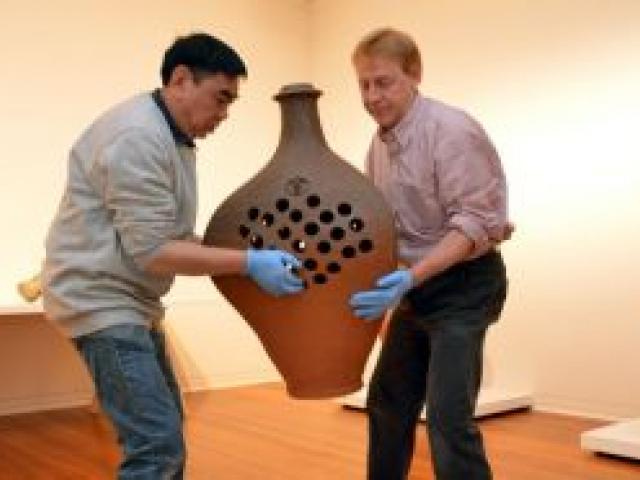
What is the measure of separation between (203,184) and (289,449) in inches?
84.5

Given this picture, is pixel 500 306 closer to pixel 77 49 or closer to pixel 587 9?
pixel 587 9

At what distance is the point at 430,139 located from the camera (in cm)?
169

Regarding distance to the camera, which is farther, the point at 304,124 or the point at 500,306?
the point at 500,306

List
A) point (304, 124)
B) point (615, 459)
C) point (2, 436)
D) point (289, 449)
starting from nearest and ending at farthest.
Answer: point (304, 124) → point (615, 459) → point (289, 449) → point (2, 436)

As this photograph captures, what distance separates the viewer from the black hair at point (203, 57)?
151 centimetres

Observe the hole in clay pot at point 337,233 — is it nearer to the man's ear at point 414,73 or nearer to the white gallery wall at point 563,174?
the man's ear at point 414,73

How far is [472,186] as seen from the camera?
5.35 ft

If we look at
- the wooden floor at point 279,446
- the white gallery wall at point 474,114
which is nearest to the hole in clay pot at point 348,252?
the wooden floor at point 279,446

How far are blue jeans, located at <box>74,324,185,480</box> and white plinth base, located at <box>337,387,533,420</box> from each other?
79.9 inches

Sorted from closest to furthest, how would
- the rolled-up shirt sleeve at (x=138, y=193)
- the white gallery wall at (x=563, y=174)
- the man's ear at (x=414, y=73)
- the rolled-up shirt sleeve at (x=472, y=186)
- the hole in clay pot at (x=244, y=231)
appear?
the rolled-up shirt sleeve at (x=138, y=193) → the hole in clay pot at (x=244, y=231) → the rolled-up shirt sleeve at (x=472, y=186) → the man's ear at (x=414, y=73) → the white gallery wall at (x=563, y=174)

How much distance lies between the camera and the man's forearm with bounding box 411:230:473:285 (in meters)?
1.58

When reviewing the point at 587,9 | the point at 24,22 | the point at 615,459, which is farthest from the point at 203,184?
the point at 615,459

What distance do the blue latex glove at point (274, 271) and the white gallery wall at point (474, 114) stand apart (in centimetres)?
232

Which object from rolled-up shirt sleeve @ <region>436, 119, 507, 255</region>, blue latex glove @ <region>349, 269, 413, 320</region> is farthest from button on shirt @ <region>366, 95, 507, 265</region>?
blue latex glove @ <region>349, 269, 413, 320</region>
